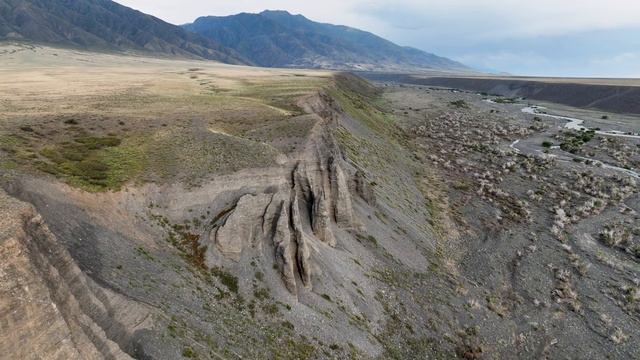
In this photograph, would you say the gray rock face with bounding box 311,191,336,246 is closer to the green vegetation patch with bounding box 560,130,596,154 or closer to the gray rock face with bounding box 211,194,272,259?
the gray rock face with bounding box 211,194,272,259

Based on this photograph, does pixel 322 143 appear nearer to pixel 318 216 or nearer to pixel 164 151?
pixel 318 216

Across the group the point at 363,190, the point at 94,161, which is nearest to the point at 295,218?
the point at 94,161

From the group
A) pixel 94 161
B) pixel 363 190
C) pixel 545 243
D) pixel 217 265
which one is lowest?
pixel 545 243

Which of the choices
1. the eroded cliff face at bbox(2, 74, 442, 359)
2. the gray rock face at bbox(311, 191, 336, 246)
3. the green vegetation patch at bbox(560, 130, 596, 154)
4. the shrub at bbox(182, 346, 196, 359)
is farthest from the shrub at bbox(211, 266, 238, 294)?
the green vegetation patch at bbox(560, 130, 596, 154)

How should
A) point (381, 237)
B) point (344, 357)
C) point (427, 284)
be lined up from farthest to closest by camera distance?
point (381, 237)
point (427, 284)
point (344, 357)

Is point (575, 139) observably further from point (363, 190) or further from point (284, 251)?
point (284, 251)

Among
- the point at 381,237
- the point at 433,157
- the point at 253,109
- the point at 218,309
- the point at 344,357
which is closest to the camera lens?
the point at 218,309

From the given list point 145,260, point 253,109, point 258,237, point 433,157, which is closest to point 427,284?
point 258,237

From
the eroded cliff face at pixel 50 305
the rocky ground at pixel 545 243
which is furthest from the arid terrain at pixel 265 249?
the rocky ground at pixel 545 243
